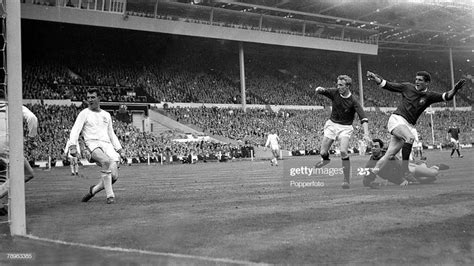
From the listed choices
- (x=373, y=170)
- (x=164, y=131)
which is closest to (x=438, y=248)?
(x=373, y=170)

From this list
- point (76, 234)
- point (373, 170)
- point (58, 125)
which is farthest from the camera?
point (58, 125)

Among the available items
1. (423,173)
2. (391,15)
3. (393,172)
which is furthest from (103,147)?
(391,15)

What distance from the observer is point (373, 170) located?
996cm

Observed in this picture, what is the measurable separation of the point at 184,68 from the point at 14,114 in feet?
157

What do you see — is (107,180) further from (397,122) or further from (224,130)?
(224,130)

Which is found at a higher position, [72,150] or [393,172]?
[72,150]

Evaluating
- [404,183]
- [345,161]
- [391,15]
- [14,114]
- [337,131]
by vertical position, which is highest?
[391,15]

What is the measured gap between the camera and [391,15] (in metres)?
53.9

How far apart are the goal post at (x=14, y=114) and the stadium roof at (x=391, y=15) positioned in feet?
137

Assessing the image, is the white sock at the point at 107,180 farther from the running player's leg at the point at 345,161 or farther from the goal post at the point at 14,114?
the running player's leg at the point at 345,161

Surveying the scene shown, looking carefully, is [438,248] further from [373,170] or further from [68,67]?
[68,67]

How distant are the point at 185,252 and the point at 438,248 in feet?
6.84

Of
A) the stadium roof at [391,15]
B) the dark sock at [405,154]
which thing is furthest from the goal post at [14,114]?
the stadium roof at [391,15]

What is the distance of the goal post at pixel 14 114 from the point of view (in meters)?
5.79
